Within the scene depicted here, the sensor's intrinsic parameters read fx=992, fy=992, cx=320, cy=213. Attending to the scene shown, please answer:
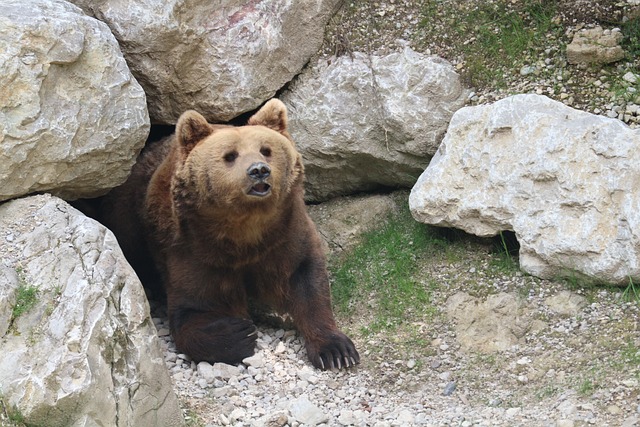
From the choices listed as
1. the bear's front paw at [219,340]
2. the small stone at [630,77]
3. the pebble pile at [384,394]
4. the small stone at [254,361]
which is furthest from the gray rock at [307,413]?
the small stone at [630,77]

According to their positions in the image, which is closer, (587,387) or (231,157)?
(587,387)

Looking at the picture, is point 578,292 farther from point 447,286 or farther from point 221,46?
point 221,46

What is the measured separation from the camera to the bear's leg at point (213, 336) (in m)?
7.01

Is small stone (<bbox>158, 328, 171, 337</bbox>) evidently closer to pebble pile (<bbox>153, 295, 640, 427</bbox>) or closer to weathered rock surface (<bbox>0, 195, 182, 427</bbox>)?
pebble pile (<bbox>153, 295, 640, 427</bbox>)

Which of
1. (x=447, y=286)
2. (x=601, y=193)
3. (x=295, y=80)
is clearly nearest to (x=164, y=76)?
(x=295, y=80)

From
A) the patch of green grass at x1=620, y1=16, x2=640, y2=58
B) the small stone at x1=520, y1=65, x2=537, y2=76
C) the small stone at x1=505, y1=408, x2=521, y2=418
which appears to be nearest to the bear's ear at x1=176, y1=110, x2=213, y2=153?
the small stone at x1=520, y1=65, x2=537, y2=76

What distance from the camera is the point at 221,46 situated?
25.3 feet

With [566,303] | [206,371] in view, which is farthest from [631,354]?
[206,371]

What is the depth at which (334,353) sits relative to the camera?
22.6 ft

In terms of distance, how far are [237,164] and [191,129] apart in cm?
64

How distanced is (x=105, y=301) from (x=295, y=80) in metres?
3.15

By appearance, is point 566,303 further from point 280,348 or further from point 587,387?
point 280,348

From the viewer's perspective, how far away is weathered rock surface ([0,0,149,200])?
621cm

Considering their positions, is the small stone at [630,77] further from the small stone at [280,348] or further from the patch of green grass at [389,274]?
the small stone at [280,348]
